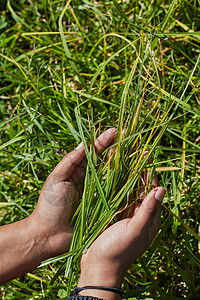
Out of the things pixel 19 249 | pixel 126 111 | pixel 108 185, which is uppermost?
pixel 126 111

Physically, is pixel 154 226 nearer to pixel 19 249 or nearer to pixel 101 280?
pixel 101 280

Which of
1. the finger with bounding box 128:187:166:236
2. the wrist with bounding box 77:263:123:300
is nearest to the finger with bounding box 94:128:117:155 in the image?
the finger with bounding box 128:187:166:236

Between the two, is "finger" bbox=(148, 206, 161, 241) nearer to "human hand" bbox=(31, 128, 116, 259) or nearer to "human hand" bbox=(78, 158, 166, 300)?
"human hand" bbox=(78, 158, 166, 300)

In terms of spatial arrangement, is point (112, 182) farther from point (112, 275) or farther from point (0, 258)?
point (0, 258)

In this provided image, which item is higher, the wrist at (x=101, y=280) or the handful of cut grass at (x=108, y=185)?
the handful of cut grass at (x=108, y=185)

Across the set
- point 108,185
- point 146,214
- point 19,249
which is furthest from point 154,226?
point 19,249

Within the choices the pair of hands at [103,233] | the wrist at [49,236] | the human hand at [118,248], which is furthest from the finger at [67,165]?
the human hand at [118,248]

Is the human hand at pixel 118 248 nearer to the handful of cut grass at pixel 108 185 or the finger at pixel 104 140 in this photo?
the handful of cut grass at pixel 108 185
